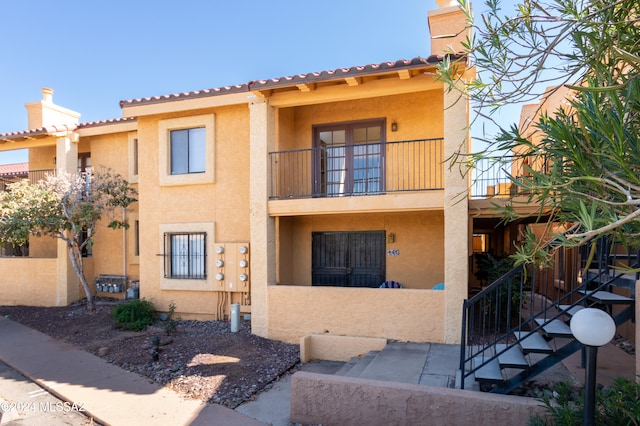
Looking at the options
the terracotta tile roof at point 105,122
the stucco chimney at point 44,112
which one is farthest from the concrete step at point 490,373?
the stucco chimney at point 44,112

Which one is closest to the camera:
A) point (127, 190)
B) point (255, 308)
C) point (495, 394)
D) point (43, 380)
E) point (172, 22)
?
point (495, 394)

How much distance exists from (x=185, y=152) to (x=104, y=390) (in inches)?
243

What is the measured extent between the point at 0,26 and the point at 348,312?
44.4 feet

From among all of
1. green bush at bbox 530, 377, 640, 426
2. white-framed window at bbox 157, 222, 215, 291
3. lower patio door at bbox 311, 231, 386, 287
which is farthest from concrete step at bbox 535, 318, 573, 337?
white-framed window at bbox 157, 222, 215, 291

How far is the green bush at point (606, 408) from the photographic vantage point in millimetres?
3438

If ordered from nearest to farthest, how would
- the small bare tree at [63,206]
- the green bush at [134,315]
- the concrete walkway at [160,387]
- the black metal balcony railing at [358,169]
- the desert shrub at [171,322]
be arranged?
the concrete walkway at [160,387]
the black metal balcony railing at [358,169]
the desert shrub at [171,322]
the green bush at [134,315]
the small bare tree at [63,206]

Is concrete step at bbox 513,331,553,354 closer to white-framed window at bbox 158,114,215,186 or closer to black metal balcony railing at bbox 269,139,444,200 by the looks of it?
black metal balcony railing at bbox 269,139,444,200

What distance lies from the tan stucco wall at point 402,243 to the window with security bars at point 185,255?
2.26 metres

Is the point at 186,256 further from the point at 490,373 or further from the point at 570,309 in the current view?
the point at 570,309

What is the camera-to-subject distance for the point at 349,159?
9602mm

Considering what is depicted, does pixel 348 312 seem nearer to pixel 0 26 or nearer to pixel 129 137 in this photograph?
pixel 129 137

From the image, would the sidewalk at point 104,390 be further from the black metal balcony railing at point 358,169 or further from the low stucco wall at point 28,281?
the black metal balcony railing at point 358,169

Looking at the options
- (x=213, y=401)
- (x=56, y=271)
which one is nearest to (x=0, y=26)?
(x=56, y=271)

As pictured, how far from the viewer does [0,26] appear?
11.8m
